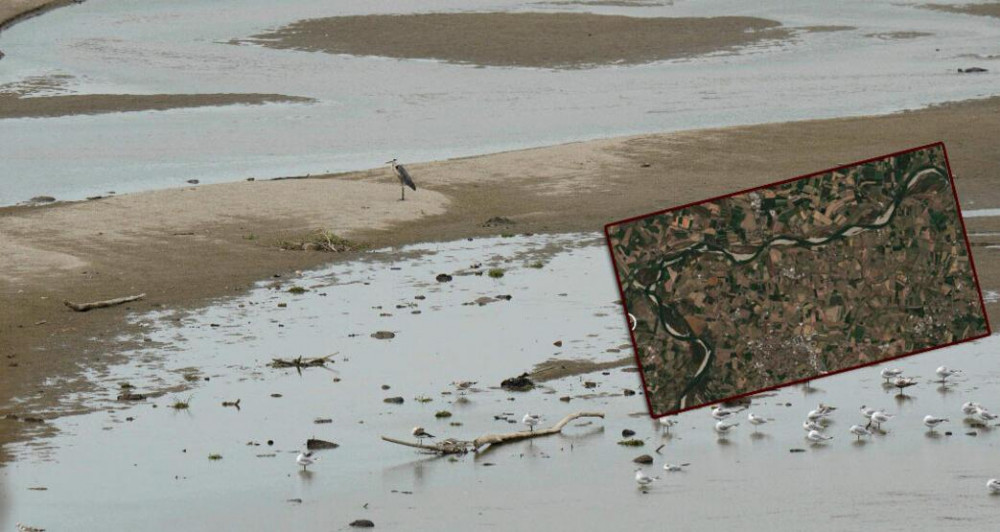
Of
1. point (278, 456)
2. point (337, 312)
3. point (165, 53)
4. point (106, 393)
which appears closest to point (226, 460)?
point (278, 456)

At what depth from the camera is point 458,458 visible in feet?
45.1

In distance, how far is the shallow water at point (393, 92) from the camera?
35.8 m

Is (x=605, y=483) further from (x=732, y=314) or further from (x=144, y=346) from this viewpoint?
(x=144, y=346)

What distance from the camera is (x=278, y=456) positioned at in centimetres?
1401

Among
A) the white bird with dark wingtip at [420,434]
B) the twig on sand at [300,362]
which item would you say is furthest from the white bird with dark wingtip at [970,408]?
the twig on sand at [300,362]

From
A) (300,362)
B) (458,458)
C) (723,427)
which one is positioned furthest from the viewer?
(300,362)

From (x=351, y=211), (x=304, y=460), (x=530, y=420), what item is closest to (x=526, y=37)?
(x=351, y=211)

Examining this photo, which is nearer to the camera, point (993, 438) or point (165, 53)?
point (993, 438)

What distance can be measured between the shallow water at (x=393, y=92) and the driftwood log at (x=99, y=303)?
10.6 metres

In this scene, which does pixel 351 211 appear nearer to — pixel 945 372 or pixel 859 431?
pixel 945 372

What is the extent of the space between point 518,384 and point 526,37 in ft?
135

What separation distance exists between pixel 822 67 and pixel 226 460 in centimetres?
3891

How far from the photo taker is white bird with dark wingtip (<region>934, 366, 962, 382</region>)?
15848mm

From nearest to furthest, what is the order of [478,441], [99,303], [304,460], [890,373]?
[304,460] → [478,441] → [890,373] → [99,303]
